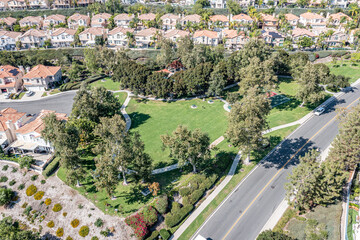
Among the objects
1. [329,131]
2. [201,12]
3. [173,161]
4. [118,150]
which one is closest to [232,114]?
[173,161]

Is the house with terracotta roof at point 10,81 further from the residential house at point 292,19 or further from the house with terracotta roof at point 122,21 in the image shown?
the residential house at point 292,19

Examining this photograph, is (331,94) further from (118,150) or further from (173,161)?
(118,150)

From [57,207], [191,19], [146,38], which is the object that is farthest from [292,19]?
[57,207]

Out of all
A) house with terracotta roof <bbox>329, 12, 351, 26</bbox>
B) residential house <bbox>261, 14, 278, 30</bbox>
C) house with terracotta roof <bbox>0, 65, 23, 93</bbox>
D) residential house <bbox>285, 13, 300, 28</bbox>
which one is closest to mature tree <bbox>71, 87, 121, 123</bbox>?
house with terracotta roof <bbox>0, 65, 23, 93</bbox>

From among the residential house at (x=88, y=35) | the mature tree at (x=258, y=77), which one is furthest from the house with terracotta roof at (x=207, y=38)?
the mature tree at (x=258, y=77)

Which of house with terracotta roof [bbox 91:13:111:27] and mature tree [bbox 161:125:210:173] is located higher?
house with terracotta roof [bbox 91:13:111:27]

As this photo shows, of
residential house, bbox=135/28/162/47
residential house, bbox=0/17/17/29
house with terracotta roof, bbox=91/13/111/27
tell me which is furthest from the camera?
residential house, bbox=0/17/17/29

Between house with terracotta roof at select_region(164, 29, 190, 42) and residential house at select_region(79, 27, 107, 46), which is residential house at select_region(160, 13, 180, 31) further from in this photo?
residential house at select_region(79, 27, 107, 46)

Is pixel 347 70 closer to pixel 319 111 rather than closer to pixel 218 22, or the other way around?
pixel 319 111
